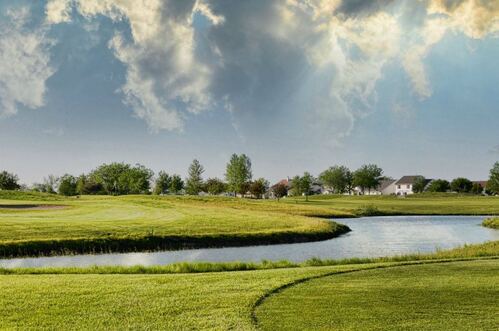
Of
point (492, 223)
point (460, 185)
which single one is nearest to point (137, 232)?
point (492, 223)

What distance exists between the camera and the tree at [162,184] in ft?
521

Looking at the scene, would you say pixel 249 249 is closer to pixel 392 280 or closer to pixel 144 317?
pixel 392 280

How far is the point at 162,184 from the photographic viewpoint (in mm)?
160000

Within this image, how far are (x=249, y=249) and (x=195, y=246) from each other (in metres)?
4.16

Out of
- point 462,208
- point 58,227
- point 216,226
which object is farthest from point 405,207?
point 58,227

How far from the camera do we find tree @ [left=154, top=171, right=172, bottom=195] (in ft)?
521

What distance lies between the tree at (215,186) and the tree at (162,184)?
1131cm

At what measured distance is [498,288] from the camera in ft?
45.6

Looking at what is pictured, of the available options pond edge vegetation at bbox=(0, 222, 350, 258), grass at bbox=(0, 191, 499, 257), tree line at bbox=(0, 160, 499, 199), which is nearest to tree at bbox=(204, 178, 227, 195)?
tree line at bbox=(0, 160, 499, 199)

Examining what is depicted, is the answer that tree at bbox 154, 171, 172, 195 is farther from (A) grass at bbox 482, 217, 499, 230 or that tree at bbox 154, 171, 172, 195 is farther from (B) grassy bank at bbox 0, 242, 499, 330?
(B) grassy bank at bbox 0, 242, 499, 330

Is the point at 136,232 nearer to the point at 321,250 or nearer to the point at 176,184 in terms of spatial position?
the point at 321,250

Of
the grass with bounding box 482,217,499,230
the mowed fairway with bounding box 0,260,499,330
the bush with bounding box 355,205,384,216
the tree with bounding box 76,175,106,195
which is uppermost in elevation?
the tree with bounding box 76,175,106,195

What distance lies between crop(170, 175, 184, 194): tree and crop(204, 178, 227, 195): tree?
7.29m

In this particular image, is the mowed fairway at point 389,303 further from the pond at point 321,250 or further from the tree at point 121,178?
the tree at point 121,178
